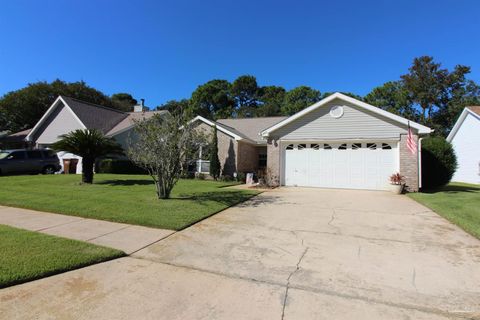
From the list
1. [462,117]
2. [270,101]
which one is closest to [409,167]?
[462,117]

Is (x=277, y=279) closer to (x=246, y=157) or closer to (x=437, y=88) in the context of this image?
(x=246, y=157)

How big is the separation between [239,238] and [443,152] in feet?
42.1

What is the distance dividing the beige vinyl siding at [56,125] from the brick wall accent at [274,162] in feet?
51.0

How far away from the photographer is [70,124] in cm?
2147

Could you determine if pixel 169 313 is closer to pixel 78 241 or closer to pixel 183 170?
pixel 78 241

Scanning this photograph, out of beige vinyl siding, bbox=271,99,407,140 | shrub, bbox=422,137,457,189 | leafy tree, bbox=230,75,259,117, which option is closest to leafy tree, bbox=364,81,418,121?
leafy tree, bbox=230,75,259,117

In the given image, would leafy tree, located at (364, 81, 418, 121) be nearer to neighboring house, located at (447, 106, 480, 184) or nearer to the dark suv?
neighboring house, located at (447, 106, 480, 184)

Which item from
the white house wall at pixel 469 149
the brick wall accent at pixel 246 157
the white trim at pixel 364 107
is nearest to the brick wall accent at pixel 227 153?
the brick wall accent at pixel 246 157

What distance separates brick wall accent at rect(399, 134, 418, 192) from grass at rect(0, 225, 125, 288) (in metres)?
12.3

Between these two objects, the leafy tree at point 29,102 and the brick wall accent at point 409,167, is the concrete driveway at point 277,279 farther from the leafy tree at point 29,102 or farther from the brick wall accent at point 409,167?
the leafy tree at point 29,102

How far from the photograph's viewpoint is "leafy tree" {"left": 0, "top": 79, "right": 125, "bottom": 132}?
34500mm

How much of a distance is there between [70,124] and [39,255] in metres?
20.6

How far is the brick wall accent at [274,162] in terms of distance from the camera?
1448 cm

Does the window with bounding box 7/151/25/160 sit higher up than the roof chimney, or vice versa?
the roof chimney
